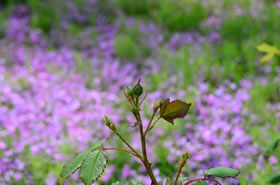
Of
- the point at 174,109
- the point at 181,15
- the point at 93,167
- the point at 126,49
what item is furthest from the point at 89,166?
the point at 181,15

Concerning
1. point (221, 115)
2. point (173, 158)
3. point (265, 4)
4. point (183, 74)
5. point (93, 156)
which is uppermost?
point (265, 4)

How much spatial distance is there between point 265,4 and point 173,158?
10.3 ft

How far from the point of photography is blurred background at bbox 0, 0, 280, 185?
2.15 meters

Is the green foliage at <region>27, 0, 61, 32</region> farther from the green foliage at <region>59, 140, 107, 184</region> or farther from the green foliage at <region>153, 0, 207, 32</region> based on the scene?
the green foliage at <region>59, 140, 107, 184</region>

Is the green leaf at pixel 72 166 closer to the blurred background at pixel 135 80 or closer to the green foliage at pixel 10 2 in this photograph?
the blurred background at pixel 135 80

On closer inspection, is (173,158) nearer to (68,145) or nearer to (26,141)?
(68,145)

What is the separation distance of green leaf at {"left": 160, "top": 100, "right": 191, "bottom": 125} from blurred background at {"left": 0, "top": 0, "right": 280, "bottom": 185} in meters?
0.33

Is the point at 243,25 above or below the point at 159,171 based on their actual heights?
above

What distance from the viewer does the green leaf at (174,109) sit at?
0.86 metres

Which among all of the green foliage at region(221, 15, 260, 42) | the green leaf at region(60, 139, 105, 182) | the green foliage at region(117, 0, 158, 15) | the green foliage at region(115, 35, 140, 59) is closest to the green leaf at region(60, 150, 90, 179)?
the green leaf at region(60, 139, 105, 182)

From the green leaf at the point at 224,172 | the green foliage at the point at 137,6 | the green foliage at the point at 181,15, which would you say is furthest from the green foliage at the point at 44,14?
the green leaf at the point at 224,172

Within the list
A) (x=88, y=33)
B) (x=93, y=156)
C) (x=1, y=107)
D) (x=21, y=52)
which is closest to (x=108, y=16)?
(x=88, y=33)

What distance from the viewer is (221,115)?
261 centimetres

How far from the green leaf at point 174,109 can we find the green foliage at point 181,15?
137 inches
